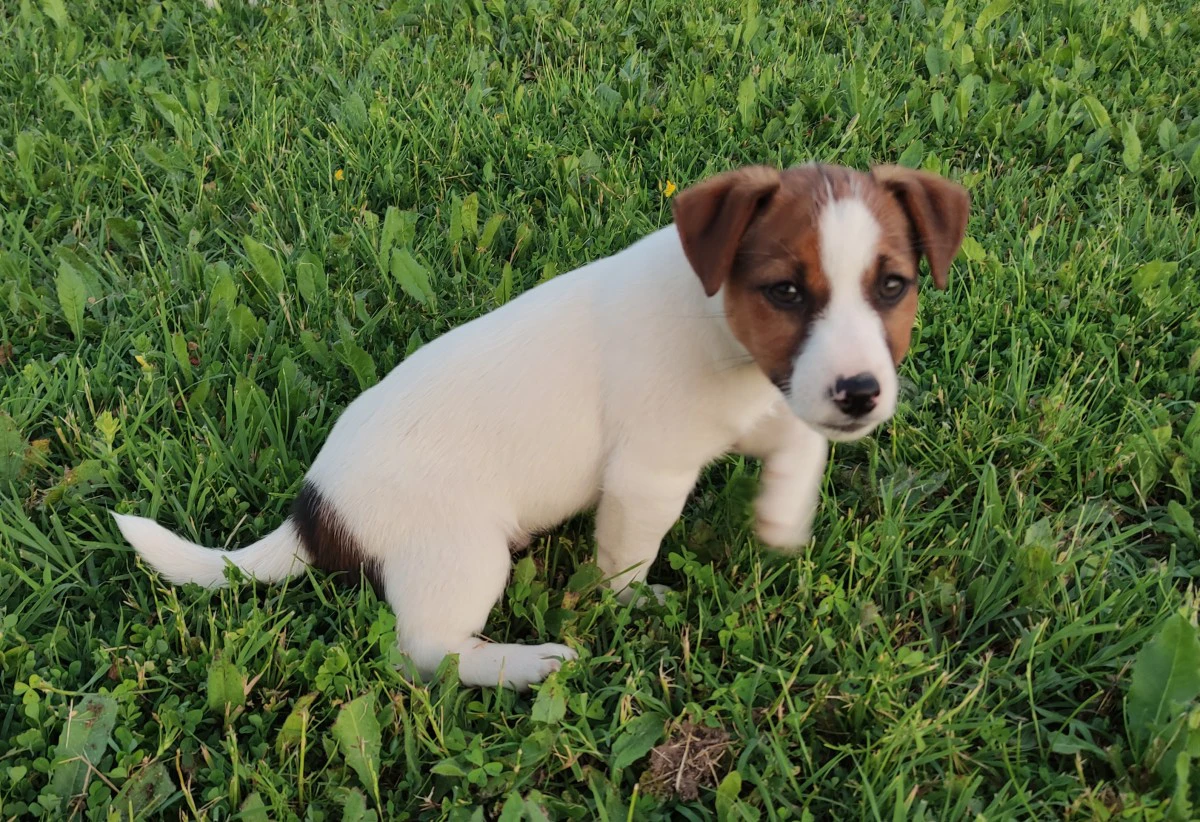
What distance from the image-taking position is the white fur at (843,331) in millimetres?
2279

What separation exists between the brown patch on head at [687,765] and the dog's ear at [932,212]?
1351mm

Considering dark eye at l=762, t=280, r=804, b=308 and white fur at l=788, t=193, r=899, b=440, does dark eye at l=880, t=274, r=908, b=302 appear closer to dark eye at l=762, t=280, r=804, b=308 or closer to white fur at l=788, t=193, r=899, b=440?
white fur at l=788, t=193, r=899, b=440

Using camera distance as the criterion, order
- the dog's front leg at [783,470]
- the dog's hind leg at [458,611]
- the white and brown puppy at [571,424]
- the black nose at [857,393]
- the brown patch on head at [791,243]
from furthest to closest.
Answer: the dog's front leg at [783,470] → the dog's hind leg at [458,611] → the white and brown puppy at [571,424] → the brown patch on head at [791,243] → the black nose at [857,393]

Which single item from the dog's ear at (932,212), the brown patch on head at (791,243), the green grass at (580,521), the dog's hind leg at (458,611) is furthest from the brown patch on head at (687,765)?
the dog's ear at (932,212)

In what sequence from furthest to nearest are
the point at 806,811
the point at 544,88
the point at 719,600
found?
the point at 544,88
the point at 719,600
the point at 806,811

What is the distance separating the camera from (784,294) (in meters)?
2.40

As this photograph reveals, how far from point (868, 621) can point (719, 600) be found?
439 millimetres

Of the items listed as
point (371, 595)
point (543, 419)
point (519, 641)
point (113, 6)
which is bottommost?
point (519, 641)

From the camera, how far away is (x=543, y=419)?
2.74 meters

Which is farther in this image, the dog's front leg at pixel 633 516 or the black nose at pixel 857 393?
the dog's front leg at pixel 633 516

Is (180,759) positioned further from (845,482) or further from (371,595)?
(845,482)

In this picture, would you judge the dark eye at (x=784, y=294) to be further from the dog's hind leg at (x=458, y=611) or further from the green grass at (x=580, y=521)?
the dog's hind leg at (x=458, y=611)

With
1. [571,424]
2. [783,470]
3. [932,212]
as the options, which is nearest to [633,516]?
[571,424]

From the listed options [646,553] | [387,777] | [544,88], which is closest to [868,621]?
[646,553]
